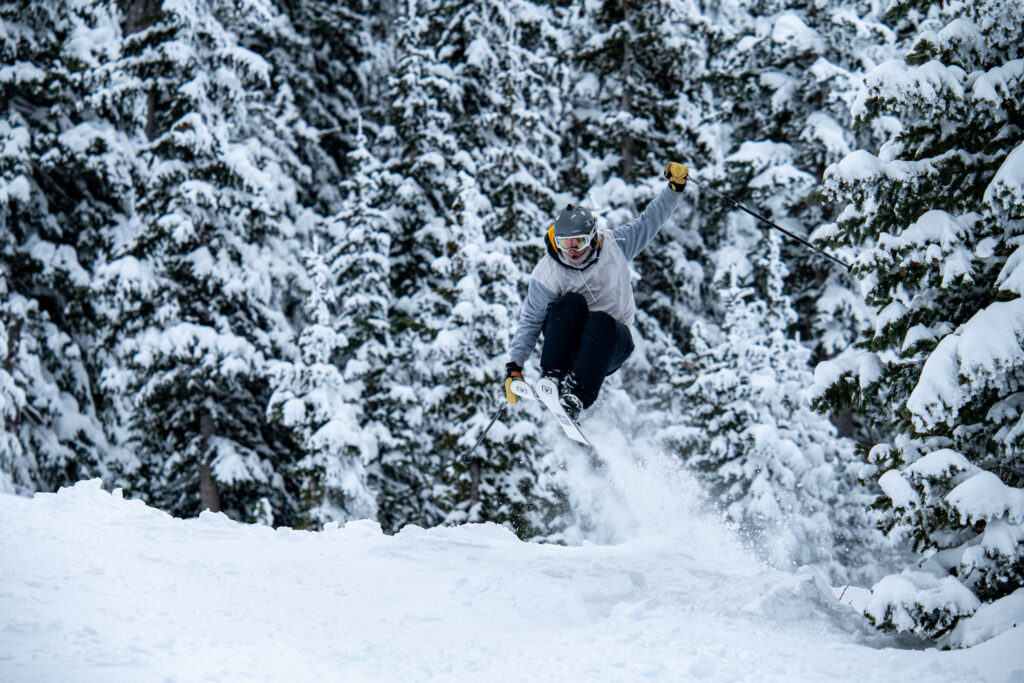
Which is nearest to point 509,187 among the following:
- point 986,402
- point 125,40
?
point 125,40

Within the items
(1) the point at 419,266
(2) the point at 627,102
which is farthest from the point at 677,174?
(2) the point at 627,102

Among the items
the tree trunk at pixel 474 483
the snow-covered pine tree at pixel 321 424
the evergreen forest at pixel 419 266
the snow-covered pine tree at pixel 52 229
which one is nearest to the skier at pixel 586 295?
the evergreen forest at pixel 419 266

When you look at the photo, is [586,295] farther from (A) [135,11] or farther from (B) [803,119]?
(A) [135,11]

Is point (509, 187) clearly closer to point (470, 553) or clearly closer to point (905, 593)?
point (470, 553)

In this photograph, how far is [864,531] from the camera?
13.5 m

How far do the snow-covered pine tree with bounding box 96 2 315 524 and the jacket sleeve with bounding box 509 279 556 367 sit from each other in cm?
788

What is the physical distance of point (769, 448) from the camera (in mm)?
12641

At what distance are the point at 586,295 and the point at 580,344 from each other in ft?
1.54

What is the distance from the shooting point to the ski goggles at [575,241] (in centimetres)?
679

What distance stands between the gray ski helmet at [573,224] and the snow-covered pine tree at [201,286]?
8.92 meters

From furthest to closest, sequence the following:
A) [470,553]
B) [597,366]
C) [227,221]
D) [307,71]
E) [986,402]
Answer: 1. [307,71]
2. [227,221]
3. [470,553]
4. [597,366]
5. [986,402]

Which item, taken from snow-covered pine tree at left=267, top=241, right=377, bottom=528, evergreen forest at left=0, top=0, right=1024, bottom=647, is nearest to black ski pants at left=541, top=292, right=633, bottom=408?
evergreen forest at left=0, top=0, right=1024, bottom=647

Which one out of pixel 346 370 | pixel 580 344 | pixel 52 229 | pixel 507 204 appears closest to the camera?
pixel 580 344

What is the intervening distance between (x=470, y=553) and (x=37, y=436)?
9.90 m
